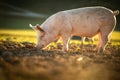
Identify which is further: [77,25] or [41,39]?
[77,25]

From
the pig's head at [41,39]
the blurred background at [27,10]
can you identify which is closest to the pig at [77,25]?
the pig's head at [41,39]

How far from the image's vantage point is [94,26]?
888 cm

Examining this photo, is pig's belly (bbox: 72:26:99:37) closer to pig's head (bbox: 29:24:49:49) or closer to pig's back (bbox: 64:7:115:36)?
pig's back (bbox: 64:7:115:36)

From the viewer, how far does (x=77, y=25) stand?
29.0 feet

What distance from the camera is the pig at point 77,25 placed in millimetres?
8586

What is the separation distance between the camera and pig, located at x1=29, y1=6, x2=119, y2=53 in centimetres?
859

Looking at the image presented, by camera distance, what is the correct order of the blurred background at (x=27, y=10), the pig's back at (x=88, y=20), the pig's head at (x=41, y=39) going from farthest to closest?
1. the blurred background at (x=27, y=10)
2. the pig's back at (x=88, y=20)
3. the pig's head at (x=41, y=39)

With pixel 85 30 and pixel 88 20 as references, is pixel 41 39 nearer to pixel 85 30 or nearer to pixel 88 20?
pixel 85 30

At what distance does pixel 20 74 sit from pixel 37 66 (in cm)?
72

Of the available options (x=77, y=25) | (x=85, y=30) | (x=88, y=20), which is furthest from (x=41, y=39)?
(x=88, y=20)

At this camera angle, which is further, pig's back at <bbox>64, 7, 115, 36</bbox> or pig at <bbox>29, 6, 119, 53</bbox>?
pig's back at <bbox>64, 7, 115, 36</bbox>

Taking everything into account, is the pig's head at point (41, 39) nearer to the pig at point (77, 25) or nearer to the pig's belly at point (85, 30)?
the pig at point (77, 25)

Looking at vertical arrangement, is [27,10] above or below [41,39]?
above

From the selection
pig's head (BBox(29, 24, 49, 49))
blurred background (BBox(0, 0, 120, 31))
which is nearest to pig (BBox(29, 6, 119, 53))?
pig's head (BBox(29, 24, 49, 49))
